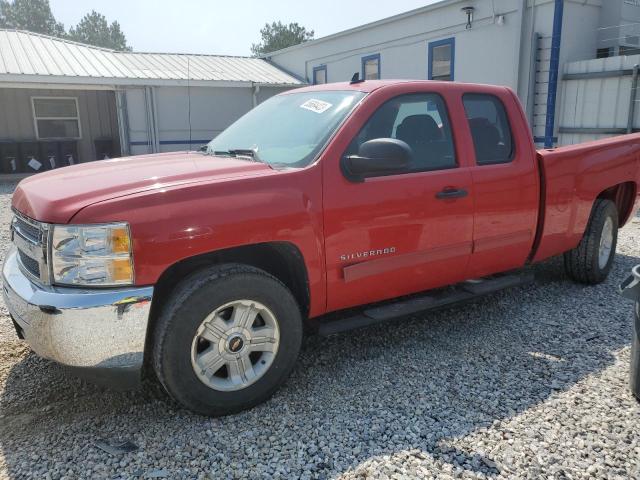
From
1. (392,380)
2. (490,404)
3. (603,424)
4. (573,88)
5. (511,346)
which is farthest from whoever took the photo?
(573,88)

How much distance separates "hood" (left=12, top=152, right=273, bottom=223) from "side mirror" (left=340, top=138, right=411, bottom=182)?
50 cm

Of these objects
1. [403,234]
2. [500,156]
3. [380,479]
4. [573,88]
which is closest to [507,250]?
[500,156]

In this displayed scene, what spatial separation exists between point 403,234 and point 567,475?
163 centimetres

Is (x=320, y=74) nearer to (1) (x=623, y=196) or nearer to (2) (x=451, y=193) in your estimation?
(1) (x=623, y=196)

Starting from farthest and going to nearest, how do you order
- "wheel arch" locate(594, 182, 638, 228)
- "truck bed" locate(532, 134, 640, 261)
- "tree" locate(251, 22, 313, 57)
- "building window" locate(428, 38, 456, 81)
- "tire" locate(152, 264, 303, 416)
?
"tree" locate(251, 22, 313, 57) → "building window" locate(428, 38, 456, 81) → "wheel arch" locate(594, 182, 638, 228) → "truck bed" locate(532, 134, 640, 261) → "tire" locate(152, 264, 303, 416)

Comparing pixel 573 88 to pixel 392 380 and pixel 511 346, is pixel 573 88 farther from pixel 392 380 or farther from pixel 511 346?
pixel 392 380

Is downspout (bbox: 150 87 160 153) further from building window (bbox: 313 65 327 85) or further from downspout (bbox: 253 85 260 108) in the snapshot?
building window (bbox: 313 65 327 85)

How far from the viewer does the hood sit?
2748 mm

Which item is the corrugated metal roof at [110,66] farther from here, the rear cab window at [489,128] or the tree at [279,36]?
the tree at [279,36]

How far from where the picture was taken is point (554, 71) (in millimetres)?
10977

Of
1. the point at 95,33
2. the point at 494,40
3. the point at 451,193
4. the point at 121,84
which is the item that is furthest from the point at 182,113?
the point at 95,33

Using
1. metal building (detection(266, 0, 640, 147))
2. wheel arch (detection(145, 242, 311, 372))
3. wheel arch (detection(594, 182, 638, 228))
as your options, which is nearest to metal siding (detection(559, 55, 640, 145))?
metal building (detection(266, 0, 640, 147))

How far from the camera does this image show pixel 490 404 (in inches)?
126

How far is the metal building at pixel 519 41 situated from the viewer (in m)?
11.1
